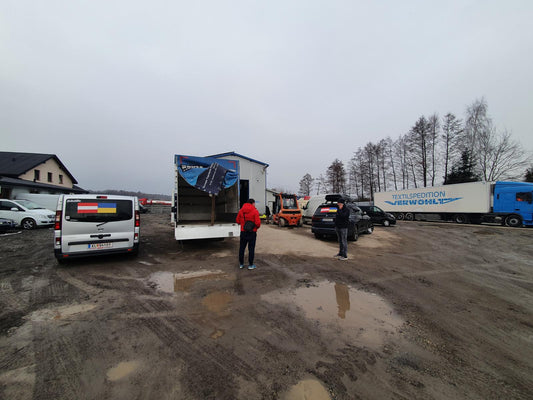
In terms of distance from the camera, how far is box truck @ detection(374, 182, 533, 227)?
13883mm

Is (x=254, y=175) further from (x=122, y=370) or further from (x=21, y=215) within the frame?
(x=122, y=370)

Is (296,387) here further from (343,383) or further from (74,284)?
(74,284)

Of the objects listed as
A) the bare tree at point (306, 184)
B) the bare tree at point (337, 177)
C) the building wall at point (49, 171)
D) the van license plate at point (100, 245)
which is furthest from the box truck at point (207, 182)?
the bare tree at point (306, 184)

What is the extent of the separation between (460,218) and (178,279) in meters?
22.7

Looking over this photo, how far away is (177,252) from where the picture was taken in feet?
22.3

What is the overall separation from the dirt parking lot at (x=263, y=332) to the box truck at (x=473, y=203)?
14096mm

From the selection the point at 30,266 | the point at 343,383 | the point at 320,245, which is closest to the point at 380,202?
the point at 320,245

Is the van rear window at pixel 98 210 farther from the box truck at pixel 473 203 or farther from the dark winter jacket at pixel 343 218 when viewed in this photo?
the box truck at pixel 473 203

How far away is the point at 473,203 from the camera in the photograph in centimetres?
1581

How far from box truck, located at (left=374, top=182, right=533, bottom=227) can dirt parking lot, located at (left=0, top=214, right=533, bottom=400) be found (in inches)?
555

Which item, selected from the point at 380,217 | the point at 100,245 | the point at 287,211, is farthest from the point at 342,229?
the point at 380,217

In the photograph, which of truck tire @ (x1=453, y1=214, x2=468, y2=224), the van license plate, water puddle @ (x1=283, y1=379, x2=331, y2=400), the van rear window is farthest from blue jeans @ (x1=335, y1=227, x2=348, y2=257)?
truck tire @ (x1=453, y1=214, x2=468, y2=224)

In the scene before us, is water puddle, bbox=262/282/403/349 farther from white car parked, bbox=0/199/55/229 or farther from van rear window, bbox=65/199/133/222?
white car parked, bbox=0/199/55/229

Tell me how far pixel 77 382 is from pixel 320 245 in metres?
7.32
